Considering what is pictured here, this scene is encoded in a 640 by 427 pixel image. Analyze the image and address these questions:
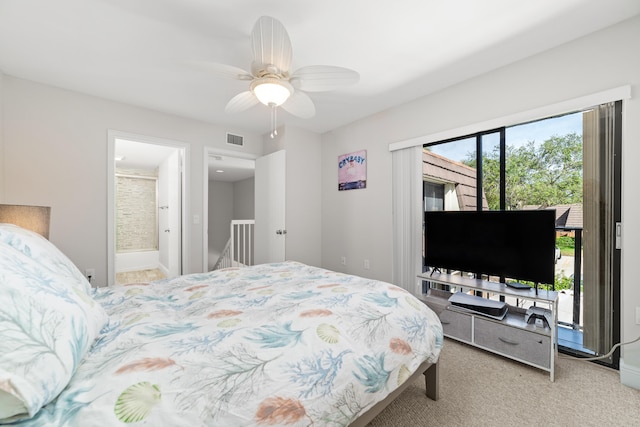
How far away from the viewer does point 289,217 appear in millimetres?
3951

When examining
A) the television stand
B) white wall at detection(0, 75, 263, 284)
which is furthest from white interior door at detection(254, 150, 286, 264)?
the television stand

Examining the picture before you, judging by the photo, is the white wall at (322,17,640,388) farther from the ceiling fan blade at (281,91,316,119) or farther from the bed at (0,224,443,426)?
the bed at (0,224,443,426)

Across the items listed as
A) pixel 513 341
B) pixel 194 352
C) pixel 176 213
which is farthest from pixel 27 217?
pixel 513 341

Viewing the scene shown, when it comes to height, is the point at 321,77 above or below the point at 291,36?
below

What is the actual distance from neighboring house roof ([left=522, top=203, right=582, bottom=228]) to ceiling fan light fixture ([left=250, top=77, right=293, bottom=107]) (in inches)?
96.9

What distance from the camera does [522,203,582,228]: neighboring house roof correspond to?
7.17 ft

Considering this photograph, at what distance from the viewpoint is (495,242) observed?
2.40 meters

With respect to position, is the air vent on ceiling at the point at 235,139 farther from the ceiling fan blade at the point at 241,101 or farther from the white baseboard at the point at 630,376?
the white baseboard at the point at 630,376

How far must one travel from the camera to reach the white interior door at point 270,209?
12.7 ft

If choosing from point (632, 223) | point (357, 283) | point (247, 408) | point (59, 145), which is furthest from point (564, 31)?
point (59, 145)

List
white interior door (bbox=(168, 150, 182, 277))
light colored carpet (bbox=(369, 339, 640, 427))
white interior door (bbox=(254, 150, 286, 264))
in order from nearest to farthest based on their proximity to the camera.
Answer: light colored carpet (bbox=(369, 339, 640, 427)), white interior door (bbox=(168, 150, 182, 277)), white interior door (bbox=(254, 150, 286, 264))

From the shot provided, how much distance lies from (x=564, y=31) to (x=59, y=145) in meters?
4.64

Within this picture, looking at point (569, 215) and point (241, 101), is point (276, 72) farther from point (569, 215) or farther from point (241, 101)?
point (569, 215)

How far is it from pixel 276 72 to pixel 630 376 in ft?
10.4
